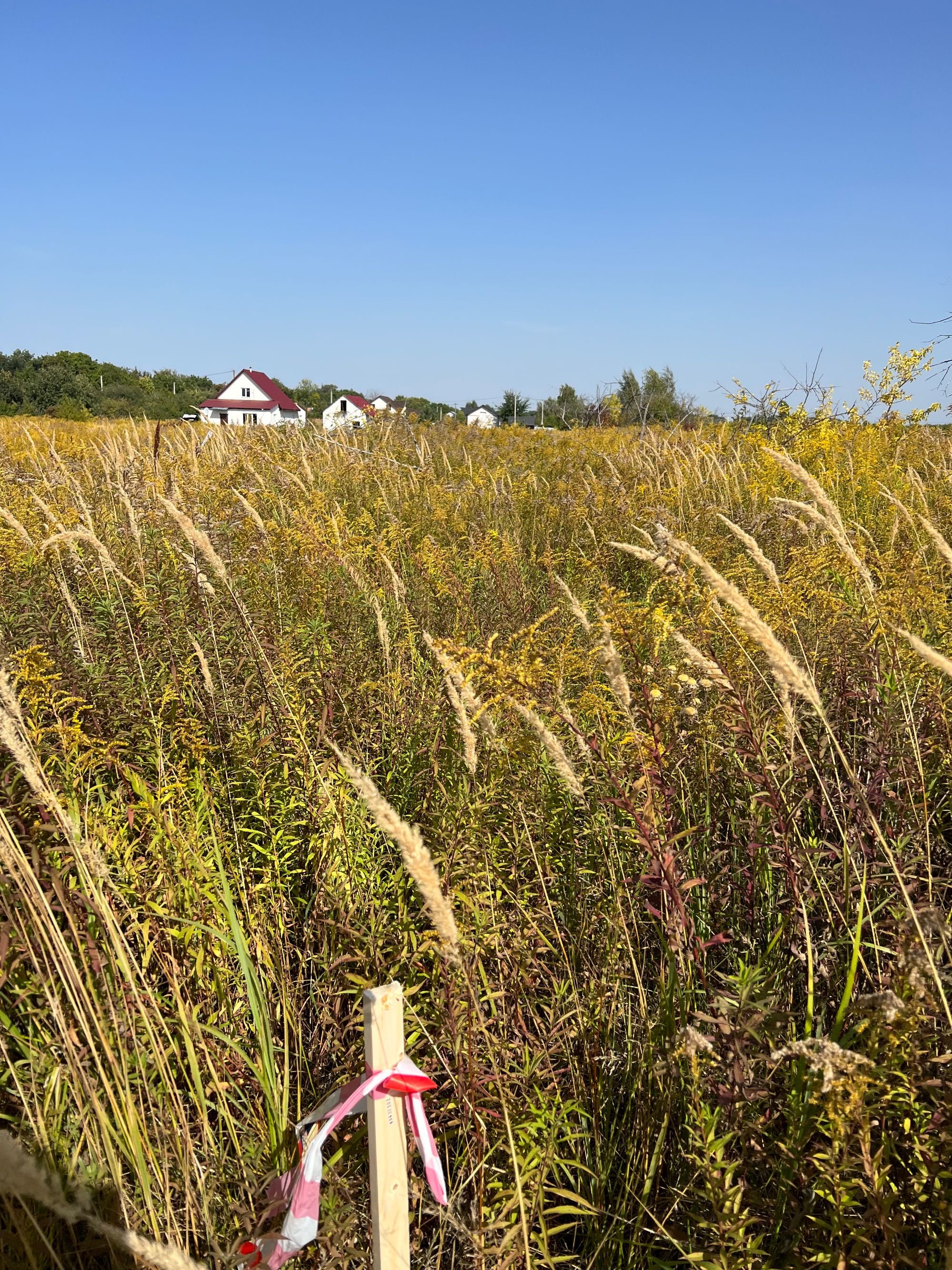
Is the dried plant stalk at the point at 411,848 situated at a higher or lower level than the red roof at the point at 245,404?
lower

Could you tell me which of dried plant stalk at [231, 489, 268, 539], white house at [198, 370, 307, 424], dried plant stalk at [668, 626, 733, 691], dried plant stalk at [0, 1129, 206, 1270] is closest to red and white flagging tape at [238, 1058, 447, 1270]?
dried plant stalk at [0, 1129, 206, 1270]

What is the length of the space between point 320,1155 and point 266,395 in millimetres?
70689

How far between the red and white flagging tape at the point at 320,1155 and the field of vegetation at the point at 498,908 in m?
0.14

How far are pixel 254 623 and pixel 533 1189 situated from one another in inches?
74.8

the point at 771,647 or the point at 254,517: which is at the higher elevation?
the point at 254,517

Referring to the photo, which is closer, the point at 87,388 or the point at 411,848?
the point at 411,848

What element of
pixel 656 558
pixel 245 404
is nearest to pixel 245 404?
pixel 245 404

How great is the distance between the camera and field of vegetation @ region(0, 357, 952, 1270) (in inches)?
52.7

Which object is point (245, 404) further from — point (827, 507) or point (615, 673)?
point (615, 673)

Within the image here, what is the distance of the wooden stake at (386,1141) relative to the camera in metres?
1.15

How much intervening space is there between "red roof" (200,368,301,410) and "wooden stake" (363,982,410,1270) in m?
67.0

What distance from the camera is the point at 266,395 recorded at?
66.6 m

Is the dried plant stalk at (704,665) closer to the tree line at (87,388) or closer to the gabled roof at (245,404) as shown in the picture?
the tree line at (87,388)

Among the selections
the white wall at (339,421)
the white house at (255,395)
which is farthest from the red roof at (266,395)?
the white wall at (339,421)
